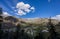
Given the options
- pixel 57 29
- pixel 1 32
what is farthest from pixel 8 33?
pixel 57 29

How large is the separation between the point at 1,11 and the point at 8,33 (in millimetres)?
796

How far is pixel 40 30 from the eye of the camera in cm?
2203

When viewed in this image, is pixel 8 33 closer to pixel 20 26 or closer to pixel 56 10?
pixel 20 26

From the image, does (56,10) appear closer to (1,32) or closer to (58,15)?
(58,15)

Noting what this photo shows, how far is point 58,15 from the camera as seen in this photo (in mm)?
21984

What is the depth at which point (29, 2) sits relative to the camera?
22.1m

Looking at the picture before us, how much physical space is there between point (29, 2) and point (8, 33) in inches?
50.8

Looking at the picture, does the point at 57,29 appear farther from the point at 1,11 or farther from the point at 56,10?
the point at 1,11

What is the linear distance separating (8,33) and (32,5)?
1.27 metres

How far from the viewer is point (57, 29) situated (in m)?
22.0

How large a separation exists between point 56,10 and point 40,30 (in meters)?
0.89

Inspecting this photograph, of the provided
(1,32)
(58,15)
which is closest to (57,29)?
(58,15)

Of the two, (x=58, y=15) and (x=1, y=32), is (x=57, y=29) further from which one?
(x=1, y=32)

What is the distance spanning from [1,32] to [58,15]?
2.04 m
